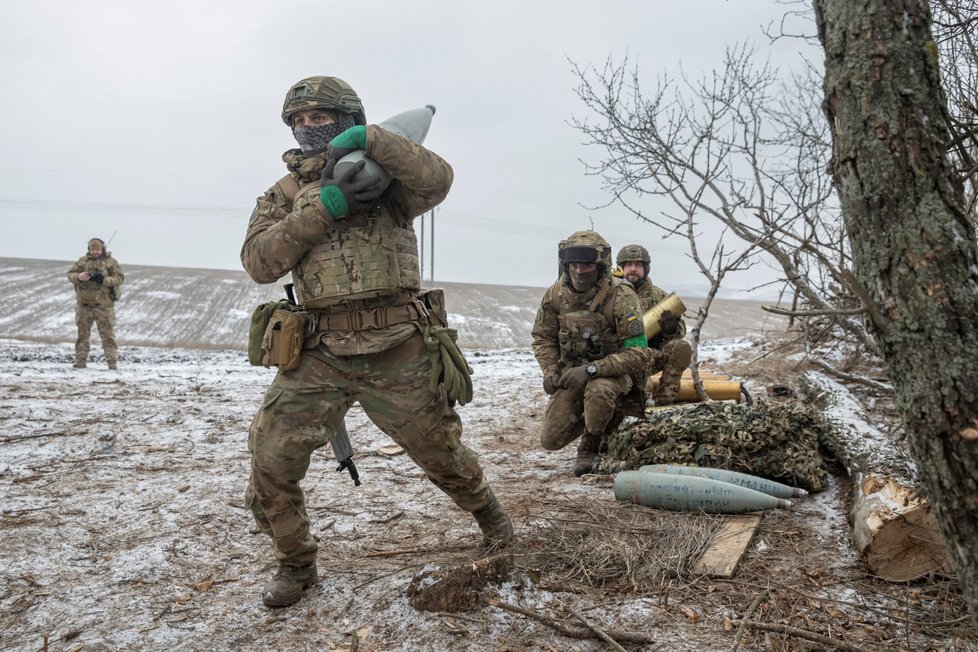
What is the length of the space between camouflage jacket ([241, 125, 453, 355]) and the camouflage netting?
95.9 inches

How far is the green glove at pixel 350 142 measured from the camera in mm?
2942

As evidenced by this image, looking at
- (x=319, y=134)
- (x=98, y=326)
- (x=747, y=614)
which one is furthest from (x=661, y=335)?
(x=98, y=326)

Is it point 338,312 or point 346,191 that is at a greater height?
point 346,191

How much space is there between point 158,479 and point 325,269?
2.89 meters

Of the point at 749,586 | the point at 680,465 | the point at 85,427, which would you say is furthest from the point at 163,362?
the point at 749,586

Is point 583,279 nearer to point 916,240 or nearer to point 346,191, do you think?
point 346,191

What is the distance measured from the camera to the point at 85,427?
6.22m

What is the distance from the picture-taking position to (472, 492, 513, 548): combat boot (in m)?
3.43

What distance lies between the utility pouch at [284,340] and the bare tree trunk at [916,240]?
2194 millimetres

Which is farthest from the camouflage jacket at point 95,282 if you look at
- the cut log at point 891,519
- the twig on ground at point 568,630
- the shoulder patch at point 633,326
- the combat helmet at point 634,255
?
the cut log at point 891,519

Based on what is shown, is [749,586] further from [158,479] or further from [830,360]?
[830,360]

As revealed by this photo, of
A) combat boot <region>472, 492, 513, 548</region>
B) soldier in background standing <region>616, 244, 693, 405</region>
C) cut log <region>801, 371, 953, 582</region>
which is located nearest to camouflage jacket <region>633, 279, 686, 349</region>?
soldier in background standing <region>616, 244, 693, 405</region>

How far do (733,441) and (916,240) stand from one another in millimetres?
3240

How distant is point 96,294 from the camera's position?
11133 mm
